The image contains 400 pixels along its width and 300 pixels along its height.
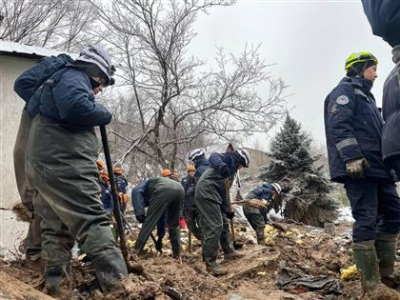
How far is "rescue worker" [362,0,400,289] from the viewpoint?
2783 mm

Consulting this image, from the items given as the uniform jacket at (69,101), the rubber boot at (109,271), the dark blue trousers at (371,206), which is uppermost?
the uniform jacket at (69,101)

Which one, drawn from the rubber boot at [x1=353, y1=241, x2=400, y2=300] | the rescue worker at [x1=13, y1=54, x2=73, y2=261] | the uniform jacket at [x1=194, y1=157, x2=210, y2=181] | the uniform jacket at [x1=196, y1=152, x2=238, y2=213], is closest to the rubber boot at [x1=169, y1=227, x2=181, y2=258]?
the uniform jacket at [x1=196, y1=152, x2=238, y2=213]

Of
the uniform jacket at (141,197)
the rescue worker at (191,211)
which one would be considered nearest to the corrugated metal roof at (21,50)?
the uniform jacket at (141,197)

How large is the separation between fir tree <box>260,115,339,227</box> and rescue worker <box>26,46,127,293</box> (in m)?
13.8

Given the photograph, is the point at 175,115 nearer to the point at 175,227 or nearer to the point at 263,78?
the point at 263,78

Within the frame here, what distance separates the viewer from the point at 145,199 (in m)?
7.10

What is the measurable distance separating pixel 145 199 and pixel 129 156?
7.86m

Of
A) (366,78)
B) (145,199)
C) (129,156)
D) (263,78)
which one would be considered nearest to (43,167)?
(366,78)

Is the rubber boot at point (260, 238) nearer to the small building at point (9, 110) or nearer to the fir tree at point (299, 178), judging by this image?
the small building at point (9, 110)

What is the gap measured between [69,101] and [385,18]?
2.25 metres

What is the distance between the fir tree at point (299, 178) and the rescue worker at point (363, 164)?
12.4 m

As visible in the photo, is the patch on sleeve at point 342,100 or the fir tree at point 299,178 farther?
the fir tree at point 299,178

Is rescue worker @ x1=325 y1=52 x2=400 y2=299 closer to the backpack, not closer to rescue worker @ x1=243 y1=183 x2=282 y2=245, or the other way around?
the backpack

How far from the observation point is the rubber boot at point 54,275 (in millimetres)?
3262
